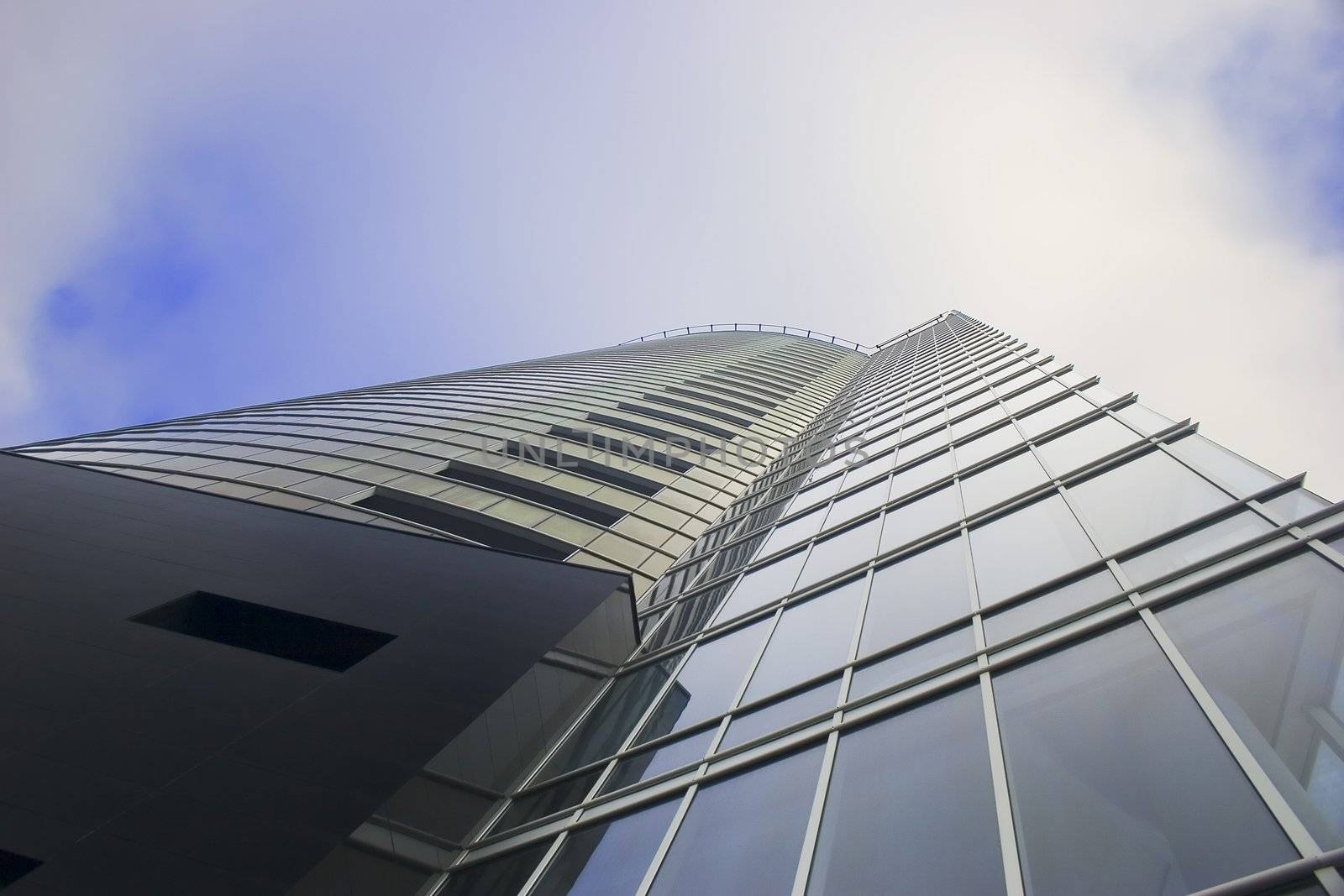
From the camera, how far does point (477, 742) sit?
27.6 feet

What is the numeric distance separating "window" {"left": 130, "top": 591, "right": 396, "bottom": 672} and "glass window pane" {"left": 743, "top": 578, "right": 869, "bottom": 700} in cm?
476

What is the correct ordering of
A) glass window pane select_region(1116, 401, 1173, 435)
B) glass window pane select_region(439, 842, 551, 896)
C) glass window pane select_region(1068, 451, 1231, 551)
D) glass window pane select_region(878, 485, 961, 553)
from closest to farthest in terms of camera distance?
glass window pane select_region(439, 842, 551, 896)
glass window pane select_region(1068, 451, 1231, 551)
glass window pane select_region(1116, 401, 1173, 435)
glass window pane select_region(878, 485, 961, 553)

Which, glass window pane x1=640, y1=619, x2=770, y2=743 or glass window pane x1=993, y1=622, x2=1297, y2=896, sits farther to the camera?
glass window pane x1=640, y1=619, x2=770, y2=743

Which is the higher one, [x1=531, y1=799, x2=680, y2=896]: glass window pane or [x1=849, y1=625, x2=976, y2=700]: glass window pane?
[x1=849, y1=625, x2=976, y2=700]: glass window pane

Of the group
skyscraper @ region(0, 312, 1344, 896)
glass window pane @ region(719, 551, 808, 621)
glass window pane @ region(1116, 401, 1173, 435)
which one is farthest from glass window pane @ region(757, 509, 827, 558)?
glass window pane @ region(1116, 401, 1173, 435)

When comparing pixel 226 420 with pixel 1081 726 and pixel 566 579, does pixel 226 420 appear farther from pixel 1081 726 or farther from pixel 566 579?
pixel 1081 726

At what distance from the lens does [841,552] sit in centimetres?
1274

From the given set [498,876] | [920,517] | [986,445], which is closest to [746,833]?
[498,876]

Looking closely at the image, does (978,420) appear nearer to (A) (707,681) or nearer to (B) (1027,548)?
(B) (1027,548)

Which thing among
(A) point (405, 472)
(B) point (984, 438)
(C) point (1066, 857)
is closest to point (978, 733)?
(C) point (1066, 857)

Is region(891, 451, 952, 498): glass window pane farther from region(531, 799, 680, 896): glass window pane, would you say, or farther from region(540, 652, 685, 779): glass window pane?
region(531, 799, 680, 896): glass window pane

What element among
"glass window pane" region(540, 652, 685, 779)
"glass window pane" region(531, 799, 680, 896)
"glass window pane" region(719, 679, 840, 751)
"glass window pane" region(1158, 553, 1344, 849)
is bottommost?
"glass window pane" region(540, 652, 685, 779)

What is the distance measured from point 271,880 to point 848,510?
36.8 feet

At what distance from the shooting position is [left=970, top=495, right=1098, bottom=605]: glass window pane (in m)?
8.49
